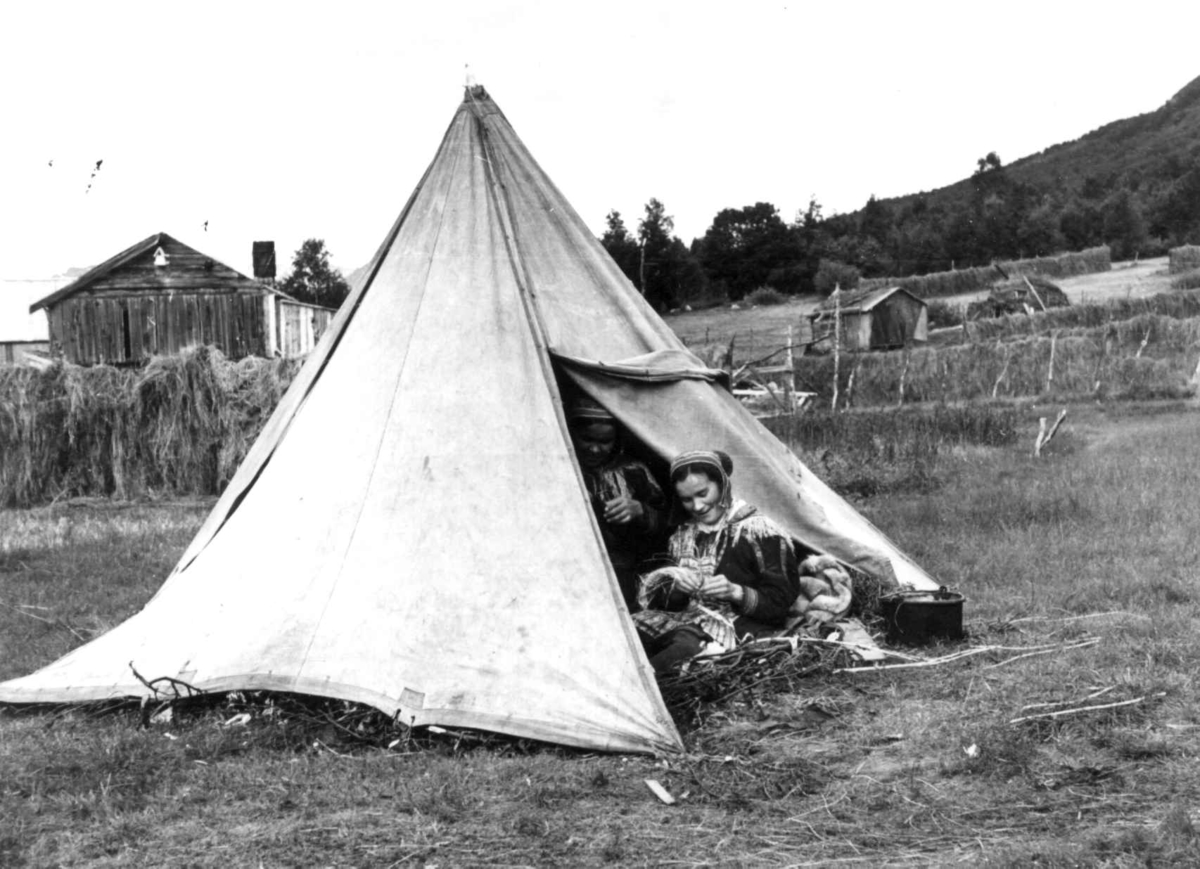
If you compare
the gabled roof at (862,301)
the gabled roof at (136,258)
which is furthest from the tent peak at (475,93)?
the gabled roof at (862,301)

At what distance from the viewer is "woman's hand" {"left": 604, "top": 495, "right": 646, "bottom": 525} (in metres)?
6.30

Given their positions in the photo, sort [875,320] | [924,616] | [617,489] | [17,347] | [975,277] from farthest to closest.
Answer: [975,277] → [875,320] → [17,347] → [617,489] → [924,616]

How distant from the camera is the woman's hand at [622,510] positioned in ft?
20.7

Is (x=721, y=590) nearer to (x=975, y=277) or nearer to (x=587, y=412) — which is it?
(x=587, y=412)

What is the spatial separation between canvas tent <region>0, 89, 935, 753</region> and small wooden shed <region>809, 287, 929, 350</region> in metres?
33.9

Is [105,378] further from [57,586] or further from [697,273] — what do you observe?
[697,273]

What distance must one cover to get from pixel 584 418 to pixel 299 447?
153 cm

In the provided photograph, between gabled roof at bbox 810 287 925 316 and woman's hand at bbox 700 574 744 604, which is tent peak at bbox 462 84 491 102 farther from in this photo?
gabled roof at bbox 810 287 925 316

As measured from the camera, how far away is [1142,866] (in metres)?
3.43

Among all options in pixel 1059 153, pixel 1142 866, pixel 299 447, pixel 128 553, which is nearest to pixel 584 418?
pixel 299 447

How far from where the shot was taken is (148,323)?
3053 centimetres

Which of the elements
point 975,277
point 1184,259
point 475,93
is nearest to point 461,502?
point 475,93

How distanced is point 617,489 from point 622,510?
0.20 meters

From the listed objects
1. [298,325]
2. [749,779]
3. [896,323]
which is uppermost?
[298,325]
